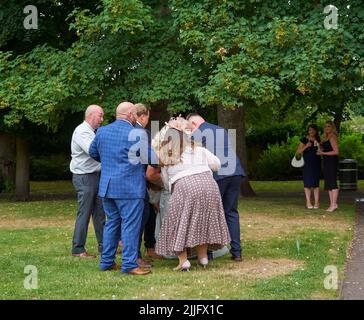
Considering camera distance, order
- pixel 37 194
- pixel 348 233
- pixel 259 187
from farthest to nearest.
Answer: pixel 259 187, pixel 37 194, pixel 348 233

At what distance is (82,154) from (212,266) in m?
2.28

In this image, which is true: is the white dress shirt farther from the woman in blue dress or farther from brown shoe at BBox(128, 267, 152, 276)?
the woman in blue dress

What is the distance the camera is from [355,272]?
339 inches

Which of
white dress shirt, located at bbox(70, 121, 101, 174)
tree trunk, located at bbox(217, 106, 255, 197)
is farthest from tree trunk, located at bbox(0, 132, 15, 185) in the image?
white dress shirt, located at bbox(70, 121, 101, 174)

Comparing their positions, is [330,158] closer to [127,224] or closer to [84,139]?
[84,139]

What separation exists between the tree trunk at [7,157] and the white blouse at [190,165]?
1620 centimetres

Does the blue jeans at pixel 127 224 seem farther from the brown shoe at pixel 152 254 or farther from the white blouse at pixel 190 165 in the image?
the brown shoe at pixel 152 254

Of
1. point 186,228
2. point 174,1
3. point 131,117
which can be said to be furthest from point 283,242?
point 174,1

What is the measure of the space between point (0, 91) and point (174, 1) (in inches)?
167

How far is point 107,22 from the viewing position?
14.9 meters

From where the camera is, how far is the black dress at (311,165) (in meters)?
15.9

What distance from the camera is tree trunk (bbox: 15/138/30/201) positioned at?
74.7 ft

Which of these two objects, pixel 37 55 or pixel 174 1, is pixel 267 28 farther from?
pixel 37 55

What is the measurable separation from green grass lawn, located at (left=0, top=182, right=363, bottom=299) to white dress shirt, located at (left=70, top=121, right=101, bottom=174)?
120 cm
